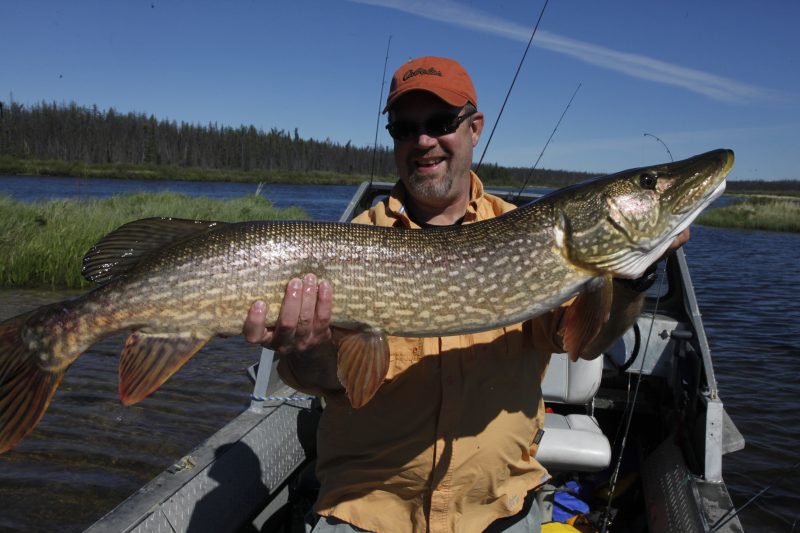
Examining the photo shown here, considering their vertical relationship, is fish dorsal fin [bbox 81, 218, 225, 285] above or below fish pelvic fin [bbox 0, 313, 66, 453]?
above

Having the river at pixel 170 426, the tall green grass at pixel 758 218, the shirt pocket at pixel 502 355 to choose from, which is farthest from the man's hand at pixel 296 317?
the tall green grass at pixel 758 218

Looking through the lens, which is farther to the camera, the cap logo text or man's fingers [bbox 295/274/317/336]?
the cap logo text

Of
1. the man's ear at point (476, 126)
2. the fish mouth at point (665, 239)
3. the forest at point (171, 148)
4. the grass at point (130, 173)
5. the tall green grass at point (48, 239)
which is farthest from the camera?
the forest at point (171, 148)

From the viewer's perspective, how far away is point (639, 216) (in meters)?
2.28

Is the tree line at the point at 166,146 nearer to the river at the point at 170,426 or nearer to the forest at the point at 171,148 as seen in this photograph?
the forest at the point at 171,148

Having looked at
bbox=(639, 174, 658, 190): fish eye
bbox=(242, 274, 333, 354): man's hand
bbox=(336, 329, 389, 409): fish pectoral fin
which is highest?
bbox=(639, 174, 658, 190): fish eye

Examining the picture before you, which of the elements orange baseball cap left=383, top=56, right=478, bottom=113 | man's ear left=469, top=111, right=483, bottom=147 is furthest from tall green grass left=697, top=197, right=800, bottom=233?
orange baseball cap left=383, top=56, right=478, bottom=113

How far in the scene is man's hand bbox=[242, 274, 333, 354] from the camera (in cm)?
216

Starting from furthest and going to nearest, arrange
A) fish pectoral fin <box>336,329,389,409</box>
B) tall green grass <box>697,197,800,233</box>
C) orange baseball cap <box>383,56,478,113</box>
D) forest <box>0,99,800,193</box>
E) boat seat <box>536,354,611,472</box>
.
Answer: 1. forest <box>0,99,800,193</box>
2. tall green grass <box>697,197,800,233</box>
3. boat seat <box>536,354,611,472</box>
4. orange baseball cap <box>383,56,478,113</box>
5. fish pectoral fin <box>336,329,389,409</box>

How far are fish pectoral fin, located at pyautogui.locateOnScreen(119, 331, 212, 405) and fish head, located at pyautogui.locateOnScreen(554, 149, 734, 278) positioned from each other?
5.01 ft

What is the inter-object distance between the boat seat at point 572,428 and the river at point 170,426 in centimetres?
105

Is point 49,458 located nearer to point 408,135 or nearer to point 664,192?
point 408,135

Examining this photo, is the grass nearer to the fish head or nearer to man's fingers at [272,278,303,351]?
the fish head

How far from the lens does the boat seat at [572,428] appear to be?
3.11 m
